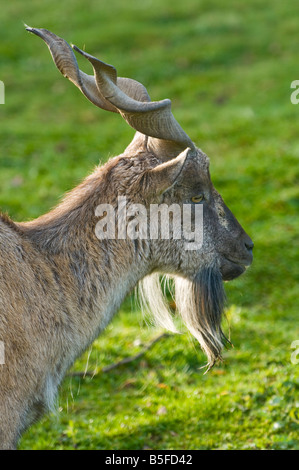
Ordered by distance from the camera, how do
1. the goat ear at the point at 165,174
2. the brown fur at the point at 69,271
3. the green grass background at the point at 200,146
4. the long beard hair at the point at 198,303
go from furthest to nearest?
the green grass background at the point at 200,146, the long beard hair at the point at 198,303, the goat ear at the point at 165,174, the brown fur at the point at 69,271

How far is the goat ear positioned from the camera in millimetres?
4262

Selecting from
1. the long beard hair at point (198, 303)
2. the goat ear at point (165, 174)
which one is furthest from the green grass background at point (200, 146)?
the goat ear at point (165, 174)

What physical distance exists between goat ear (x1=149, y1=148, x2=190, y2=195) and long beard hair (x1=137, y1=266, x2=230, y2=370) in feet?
2.35

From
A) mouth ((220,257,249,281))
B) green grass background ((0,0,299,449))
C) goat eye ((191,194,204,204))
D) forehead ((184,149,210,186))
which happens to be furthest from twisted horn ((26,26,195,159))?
green grass background ((0,0,299,449))

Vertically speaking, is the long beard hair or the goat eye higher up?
the goat eye

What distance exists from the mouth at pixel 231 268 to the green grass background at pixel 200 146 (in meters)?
1.08

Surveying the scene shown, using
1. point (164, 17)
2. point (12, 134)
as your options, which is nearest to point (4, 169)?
point (12, 134)

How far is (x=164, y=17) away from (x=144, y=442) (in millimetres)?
17068

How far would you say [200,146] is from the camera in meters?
13.0

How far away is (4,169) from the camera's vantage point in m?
12.2

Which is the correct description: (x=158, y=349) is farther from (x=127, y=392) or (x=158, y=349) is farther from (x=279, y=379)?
(x=279, y=379)

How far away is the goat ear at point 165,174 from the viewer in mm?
4262

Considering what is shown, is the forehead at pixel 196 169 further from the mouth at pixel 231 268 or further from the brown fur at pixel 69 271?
the mouth at pixel 231 268

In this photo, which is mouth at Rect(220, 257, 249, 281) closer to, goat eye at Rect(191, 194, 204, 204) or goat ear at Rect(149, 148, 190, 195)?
goat eye at Rect(191, 194, 204, 204)
